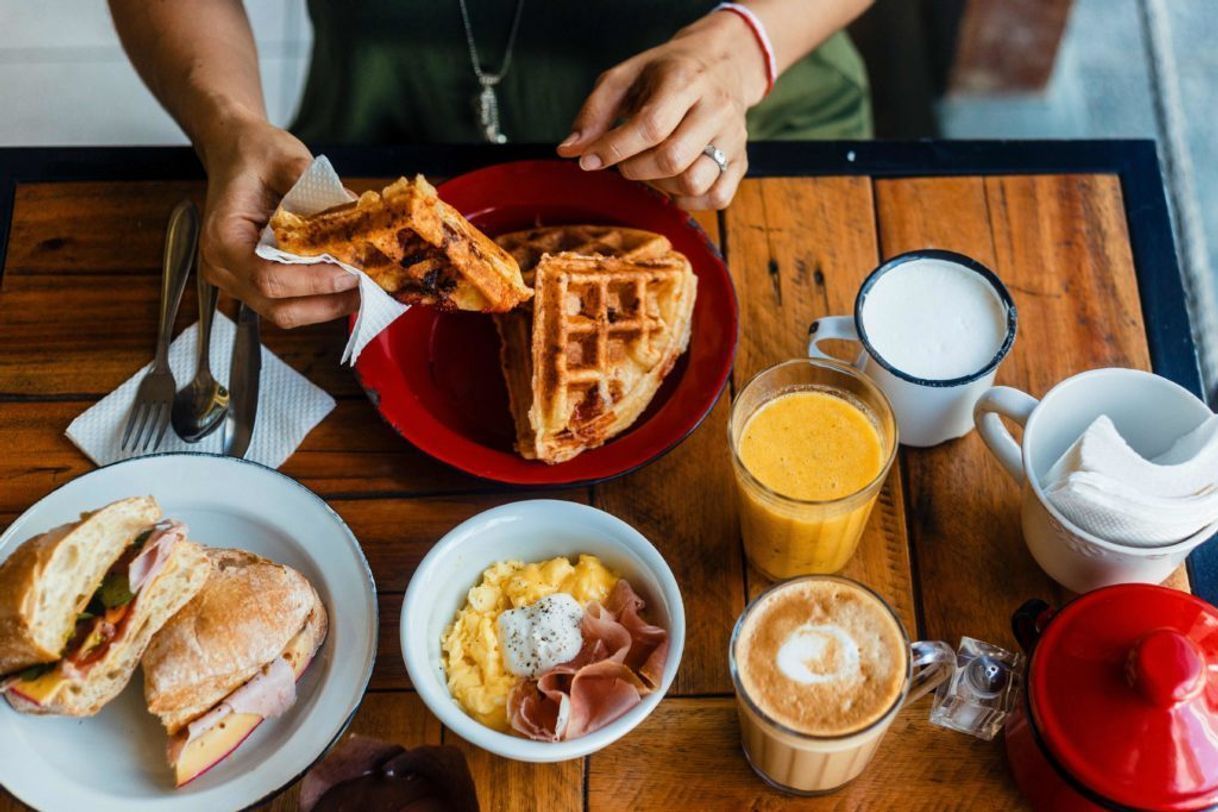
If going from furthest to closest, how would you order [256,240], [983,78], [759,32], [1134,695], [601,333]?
[983,78] → [759,32] → [601,333] → [256,240] → [1134,695]

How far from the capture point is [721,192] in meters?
1.59

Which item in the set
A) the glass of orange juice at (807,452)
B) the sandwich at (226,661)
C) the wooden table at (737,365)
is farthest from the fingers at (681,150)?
the sandwich at (226,661)

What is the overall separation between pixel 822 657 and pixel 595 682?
250mm

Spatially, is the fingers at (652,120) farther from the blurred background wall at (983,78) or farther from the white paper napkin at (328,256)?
the blurred background wall at (983,78)

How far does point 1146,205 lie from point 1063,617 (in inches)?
30.4

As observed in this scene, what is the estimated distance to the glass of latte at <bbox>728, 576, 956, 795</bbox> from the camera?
3.84 ft

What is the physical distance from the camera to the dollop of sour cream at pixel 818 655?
120cm

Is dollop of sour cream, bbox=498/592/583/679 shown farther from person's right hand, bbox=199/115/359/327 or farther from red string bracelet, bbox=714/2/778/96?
red string bracelet, bbox=714/2/778/96

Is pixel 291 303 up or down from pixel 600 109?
down

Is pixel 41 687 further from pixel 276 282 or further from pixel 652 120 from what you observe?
pixel 652 120

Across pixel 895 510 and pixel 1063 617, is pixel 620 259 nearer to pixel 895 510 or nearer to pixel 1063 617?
pixel 895 510

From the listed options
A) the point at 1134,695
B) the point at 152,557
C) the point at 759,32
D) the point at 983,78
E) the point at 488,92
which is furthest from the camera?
the point at 983,78

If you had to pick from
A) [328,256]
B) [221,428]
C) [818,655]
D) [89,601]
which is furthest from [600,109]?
[89,601]

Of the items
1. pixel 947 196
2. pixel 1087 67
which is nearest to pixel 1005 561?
pixel 947 196
